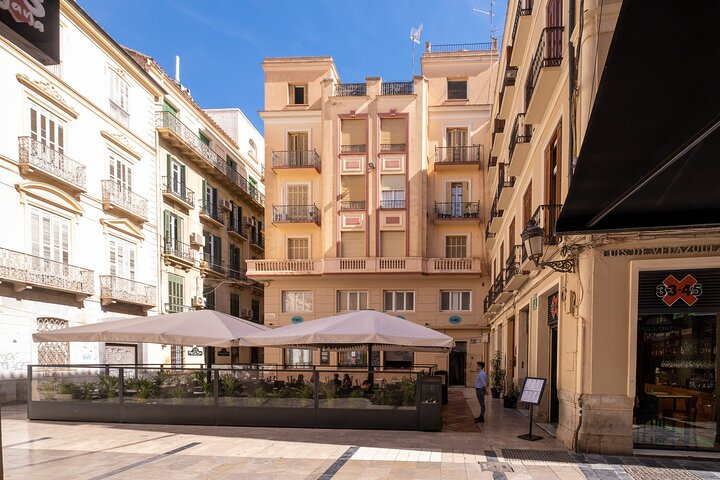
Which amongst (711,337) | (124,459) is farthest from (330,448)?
(711,337)

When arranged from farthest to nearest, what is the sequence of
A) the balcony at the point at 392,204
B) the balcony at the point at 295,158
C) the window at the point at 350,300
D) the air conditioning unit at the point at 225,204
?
the air conditioning unit at the point at 225,204, the balcony at the point at 295,158, the window at the point at 350,300, the balcony at the point at 392,204

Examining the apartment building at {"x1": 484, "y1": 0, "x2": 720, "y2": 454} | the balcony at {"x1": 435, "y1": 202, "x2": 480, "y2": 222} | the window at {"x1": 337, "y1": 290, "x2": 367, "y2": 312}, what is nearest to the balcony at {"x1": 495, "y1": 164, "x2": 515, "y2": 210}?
the apartment building at {"x1": 484, "y1": 0, "x2": 720, "y2": 454}

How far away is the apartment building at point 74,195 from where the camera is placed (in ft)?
56.2

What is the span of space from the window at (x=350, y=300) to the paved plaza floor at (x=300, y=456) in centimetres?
1726

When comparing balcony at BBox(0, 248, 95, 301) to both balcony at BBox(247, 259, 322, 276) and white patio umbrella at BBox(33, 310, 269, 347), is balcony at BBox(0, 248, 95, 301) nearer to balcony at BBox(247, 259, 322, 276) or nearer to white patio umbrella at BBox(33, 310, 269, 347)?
white patio umbrella at BBox(33, 310, 269, 347)

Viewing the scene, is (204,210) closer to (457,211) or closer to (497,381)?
(457,211)

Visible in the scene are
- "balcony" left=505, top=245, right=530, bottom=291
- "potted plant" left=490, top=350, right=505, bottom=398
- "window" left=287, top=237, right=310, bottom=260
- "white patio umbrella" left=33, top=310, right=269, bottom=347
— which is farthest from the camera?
"window" left=287, top=237, right=310, bottom=260

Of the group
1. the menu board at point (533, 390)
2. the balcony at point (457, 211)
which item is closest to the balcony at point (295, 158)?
the balcony at point (457, 211)

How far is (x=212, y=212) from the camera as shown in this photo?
106 ft

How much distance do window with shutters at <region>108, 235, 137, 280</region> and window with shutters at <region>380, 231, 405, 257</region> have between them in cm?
1239

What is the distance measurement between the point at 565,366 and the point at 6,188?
17.3 metres

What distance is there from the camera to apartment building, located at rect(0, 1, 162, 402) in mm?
17125

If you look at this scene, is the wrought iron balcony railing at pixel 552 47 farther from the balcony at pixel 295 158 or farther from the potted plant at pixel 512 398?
the balcony at pixel 295 158

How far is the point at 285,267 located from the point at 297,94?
10172mm
